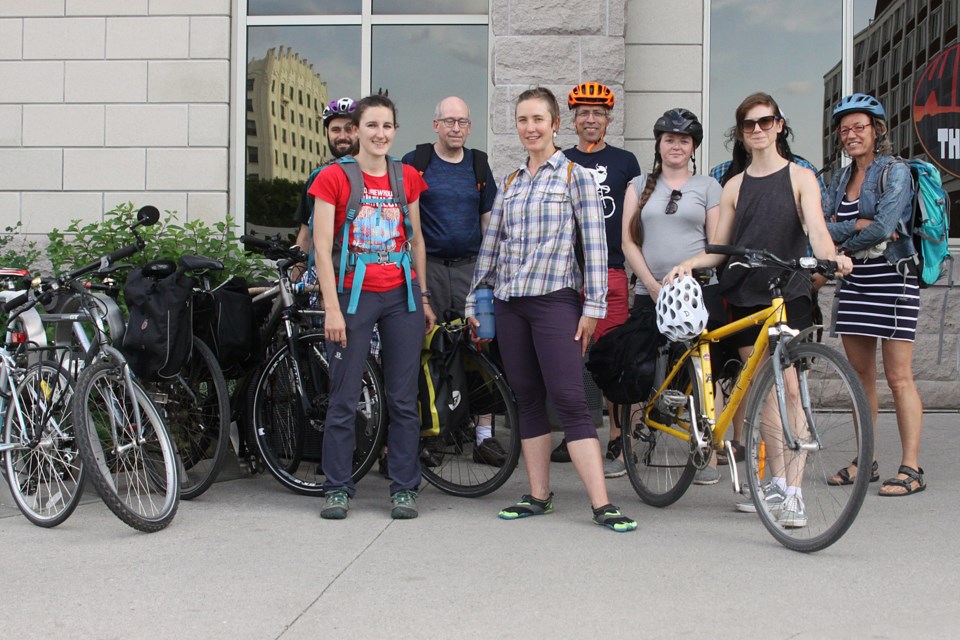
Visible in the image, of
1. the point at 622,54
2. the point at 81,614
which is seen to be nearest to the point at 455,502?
the point at 81,614

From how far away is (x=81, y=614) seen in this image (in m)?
3.77

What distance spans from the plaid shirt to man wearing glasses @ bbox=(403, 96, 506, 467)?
0.89 m

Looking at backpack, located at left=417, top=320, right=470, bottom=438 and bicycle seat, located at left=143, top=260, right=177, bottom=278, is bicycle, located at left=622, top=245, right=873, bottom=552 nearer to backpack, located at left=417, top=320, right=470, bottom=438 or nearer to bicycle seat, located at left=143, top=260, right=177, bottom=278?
backpack, located at left=417, top=320, right=470, bottom=438

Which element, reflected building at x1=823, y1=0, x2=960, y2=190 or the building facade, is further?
reflected building at x1=823, y1=0, x2=960, y2=190

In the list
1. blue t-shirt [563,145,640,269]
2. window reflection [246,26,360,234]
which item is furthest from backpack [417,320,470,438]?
window reflection [246,26,360,234]

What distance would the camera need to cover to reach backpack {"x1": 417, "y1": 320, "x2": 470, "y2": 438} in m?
5.40

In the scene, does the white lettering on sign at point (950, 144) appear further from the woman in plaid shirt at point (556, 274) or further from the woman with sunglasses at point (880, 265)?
the woman in plaid shirt at point (556, 274)

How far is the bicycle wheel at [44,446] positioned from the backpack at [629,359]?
2.34 m

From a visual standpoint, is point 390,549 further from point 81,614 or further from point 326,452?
point 81,614

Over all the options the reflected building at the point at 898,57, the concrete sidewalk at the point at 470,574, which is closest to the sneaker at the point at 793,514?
the concrete sidewalk at the point at 470,574

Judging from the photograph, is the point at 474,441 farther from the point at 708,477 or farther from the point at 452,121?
the point at 452,121

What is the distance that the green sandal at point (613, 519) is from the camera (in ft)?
15.8

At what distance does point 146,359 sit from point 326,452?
2.97ft

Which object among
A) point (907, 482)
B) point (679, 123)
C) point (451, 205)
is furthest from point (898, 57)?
point (451, 205)
